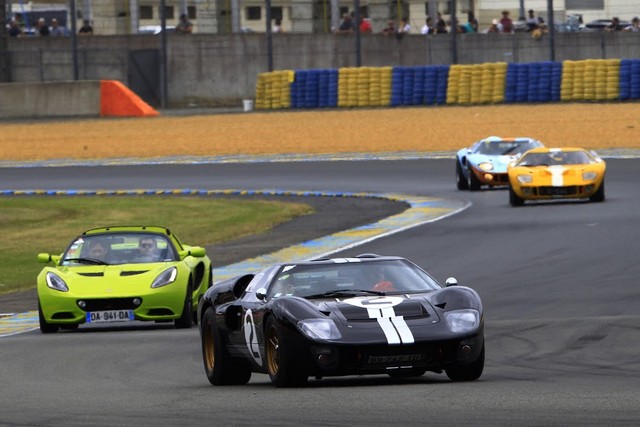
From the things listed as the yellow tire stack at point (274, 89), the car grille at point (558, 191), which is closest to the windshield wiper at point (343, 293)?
the car grille at point (558, 191)

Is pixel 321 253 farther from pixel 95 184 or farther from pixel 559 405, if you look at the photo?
pixel 95 184

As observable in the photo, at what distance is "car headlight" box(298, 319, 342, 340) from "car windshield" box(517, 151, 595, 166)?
1895 centimetres

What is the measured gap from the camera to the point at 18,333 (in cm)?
1617

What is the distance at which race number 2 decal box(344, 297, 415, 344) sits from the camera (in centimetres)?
988

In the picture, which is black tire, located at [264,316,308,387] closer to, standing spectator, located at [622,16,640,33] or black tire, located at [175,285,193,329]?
black tire, located at [175,285,193,329]

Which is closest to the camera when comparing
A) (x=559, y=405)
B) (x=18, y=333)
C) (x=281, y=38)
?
(x=559, y=405)

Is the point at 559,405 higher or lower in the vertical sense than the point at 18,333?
higher

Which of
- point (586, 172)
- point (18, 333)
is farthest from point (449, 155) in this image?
point (18, 333)

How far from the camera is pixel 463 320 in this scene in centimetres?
1014

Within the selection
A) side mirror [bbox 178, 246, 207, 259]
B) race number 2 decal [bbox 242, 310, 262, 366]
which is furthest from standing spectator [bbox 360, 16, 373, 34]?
race number 2 decal [bbox 242, 310, 262, 366]

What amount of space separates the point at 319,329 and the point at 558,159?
19.3 meters

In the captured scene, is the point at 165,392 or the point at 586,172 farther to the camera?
the point at 586,172

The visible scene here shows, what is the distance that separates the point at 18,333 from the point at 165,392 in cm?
620

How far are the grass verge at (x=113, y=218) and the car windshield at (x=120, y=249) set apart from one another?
5.41 metres
